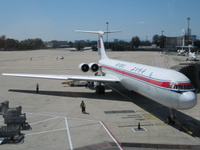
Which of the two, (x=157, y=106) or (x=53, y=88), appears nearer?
(x=157, y=106)

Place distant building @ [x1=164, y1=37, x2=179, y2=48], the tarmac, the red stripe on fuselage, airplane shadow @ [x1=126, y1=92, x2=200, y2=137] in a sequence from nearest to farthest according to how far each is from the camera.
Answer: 1. the tarmac
2. airplane shadow @ [x1=126, y1=92, x2=200, y2=137]
3. the red stripe on fuselage
4. distant building @ [x1=164, y1=37, x2=179, y2=48]

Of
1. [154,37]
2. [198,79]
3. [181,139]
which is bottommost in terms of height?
[181,139]

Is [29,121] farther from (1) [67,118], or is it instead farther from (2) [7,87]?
(2) [7,87]

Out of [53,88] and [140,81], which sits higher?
[140,81]

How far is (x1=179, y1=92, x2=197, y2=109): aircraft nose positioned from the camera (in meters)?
12.2

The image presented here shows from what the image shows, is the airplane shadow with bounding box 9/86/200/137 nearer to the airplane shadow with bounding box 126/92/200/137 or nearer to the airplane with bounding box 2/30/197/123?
the airplane shadow with bounding box 126/92/200/137

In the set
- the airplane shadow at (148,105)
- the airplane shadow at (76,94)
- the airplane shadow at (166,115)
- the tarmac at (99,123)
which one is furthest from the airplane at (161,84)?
the airplane shadow at (76,94)

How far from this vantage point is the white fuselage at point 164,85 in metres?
12.5

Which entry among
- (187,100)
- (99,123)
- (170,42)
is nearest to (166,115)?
(187,100)

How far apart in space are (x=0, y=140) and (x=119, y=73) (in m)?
12.6

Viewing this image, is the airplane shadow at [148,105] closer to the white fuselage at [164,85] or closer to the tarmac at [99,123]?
the tarmac at [99,123]

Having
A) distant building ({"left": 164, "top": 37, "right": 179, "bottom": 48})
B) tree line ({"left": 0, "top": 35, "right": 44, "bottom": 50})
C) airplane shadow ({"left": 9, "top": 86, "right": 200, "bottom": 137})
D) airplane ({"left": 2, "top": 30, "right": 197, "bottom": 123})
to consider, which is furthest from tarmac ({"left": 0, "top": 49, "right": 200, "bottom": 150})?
tree line ({"left": 0, "top": 35, "right": 44, "bottom": 50})

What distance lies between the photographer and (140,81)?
1667 cm

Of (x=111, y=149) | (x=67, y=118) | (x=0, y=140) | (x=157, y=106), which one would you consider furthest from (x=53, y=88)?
(x=111, y=149)
